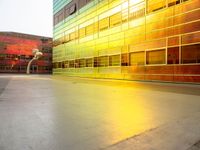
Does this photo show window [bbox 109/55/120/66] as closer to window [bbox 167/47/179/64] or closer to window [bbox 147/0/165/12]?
window [bbox 147/0/165/12]

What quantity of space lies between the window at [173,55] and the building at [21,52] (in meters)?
47.8

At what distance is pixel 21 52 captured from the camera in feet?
190

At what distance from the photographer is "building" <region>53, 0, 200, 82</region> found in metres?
17.4

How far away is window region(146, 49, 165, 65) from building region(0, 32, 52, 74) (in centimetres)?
4524

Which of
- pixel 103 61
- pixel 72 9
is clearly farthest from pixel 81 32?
pixel 103 61

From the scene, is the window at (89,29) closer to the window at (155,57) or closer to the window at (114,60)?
the window at (114,60)

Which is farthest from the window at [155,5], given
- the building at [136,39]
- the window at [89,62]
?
the window at [89,62]

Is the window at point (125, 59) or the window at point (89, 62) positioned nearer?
the window at point (125, 59)

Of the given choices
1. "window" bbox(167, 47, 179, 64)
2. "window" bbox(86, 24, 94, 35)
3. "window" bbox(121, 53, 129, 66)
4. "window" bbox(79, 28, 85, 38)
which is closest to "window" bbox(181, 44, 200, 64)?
"window" bbox(167, 47, 179, 64)

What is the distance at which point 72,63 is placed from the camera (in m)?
38.8

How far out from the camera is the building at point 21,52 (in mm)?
55406

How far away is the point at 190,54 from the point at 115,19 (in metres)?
12.0

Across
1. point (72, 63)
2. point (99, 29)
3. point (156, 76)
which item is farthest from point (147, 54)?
point (72, 63)

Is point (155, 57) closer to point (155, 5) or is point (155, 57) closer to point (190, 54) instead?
point (190, 54)
